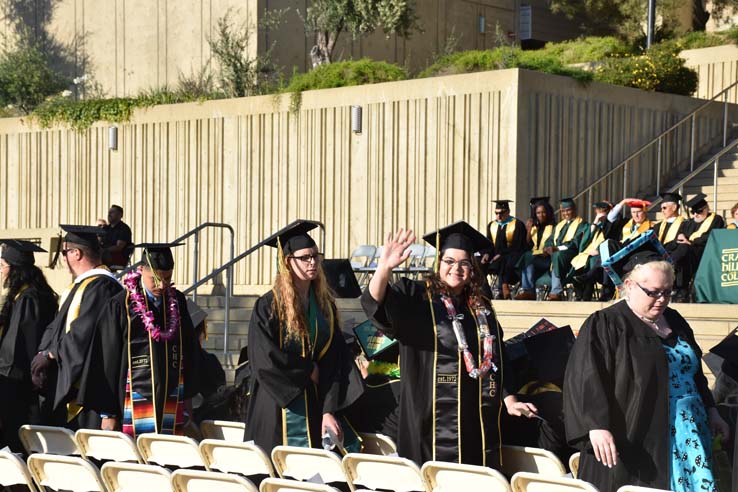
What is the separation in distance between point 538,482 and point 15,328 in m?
3.70

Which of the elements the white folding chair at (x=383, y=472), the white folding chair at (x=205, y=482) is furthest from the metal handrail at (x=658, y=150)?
the white folding chair at (x=205, y=482)

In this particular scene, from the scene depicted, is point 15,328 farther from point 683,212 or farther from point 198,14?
point 198,14

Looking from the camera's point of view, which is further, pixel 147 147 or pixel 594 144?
pixel 147 147

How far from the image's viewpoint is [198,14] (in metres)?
18.9

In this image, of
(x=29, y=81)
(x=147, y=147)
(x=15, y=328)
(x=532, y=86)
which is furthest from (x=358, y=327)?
(x=29, y=81)

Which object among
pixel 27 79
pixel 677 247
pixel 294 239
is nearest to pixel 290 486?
pixel 294 239

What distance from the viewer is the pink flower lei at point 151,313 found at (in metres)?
6.28

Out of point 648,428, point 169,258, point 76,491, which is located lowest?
point 76,491

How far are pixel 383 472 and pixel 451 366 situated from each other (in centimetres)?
82

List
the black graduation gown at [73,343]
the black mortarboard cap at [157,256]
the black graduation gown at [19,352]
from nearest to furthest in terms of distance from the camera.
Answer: the black graduation gown at [73,343], the black mortarboard cap at [157,256], the black graduation gown at [19,352]

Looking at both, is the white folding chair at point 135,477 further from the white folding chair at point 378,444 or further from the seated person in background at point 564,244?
the seated person in background at point 564,244

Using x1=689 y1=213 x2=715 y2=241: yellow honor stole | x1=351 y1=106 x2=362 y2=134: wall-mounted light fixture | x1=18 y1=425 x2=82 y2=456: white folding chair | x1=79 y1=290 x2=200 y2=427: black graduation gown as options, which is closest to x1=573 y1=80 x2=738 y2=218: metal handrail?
x1=351 y1=106 x2=362 y2=134: wall-mounted light fixture

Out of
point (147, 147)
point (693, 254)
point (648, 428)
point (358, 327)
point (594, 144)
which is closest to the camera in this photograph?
point (648, 428)

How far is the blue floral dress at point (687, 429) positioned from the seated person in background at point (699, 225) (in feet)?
19.9
